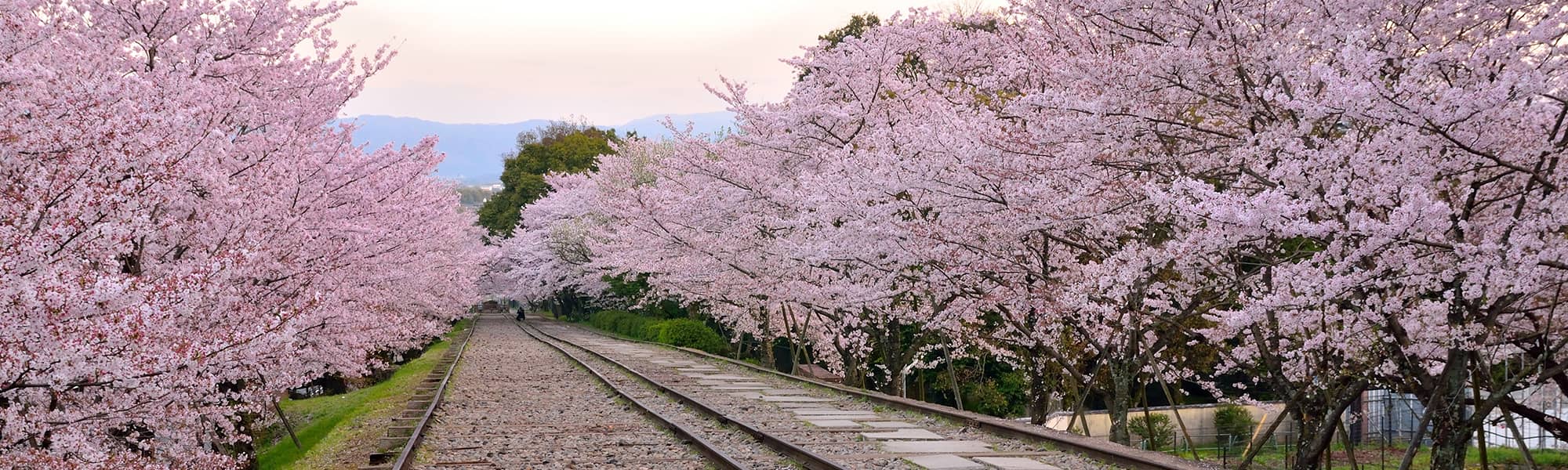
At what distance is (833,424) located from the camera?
14273mm

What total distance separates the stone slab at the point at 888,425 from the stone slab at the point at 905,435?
0.41 meters

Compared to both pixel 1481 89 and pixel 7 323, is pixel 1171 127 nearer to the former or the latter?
pixel 1481 89

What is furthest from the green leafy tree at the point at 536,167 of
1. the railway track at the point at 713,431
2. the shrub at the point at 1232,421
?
the railway track at the point at 713,431

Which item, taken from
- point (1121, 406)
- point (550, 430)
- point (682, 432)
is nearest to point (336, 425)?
point (550, 430)

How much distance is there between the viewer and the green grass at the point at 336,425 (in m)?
13.5

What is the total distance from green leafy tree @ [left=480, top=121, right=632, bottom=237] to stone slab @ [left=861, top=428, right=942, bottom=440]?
197 feet

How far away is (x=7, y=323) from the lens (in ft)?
22.1

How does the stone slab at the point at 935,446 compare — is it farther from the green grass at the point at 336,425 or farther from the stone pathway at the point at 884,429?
the green grass at the point at 336,425

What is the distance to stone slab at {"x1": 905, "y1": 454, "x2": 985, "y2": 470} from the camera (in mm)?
10172

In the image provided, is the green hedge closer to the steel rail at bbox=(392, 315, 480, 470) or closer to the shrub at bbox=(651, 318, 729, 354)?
the shrub at bbox=(651, 318, 729, 354)

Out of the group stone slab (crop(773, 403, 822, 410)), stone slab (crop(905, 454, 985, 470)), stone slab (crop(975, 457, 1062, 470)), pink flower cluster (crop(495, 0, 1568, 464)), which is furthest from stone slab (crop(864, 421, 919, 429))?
stone slab (crop(975, 457, 1062, 470))

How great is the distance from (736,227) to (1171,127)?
12.9 m

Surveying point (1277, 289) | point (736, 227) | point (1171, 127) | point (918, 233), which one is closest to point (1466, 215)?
point (1277, 289)

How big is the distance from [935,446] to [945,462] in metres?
1.30
